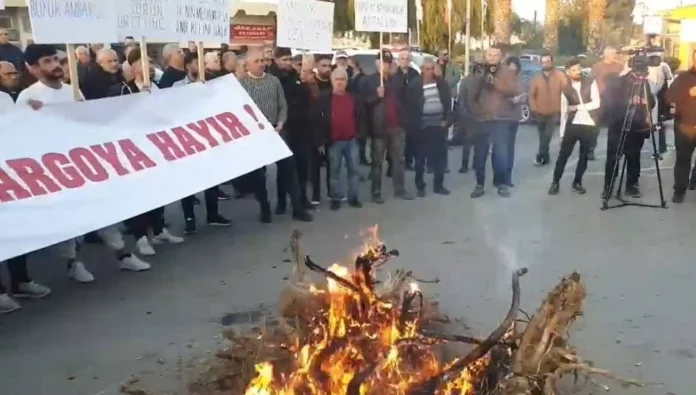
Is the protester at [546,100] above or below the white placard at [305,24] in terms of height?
below

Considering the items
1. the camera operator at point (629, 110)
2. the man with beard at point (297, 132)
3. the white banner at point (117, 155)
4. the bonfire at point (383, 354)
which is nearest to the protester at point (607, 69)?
the camera operator at point (629, 110)

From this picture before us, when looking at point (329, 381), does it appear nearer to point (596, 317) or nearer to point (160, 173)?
point (596, 317)

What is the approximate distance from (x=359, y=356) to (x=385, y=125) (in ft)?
21.0

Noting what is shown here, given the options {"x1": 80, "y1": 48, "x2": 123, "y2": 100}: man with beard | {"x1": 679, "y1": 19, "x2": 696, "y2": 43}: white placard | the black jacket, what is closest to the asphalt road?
the black jacket

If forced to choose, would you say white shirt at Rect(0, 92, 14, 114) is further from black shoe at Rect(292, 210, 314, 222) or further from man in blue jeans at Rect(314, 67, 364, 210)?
man in blue jeans at Rect(314, 67, 364, 210)

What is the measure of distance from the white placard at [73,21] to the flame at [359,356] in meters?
3.67

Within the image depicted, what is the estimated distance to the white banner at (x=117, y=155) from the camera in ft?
19.2

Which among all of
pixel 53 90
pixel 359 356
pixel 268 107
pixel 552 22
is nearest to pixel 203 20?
pixel 268 107

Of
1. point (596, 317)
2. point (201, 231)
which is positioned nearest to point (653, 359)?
point (596, 317)

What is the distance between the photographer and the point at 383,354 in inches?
153

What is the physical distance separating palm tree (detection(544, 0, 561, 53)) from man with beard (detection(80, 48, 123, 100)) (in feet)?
121

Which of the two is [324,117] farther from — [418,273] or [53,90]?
[53,90]

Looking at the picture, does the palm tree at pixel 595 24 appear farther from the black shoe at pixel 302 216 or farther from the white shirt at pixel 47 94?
the white shirt at pixel 47 94

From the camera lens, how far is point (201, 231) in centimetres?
891
